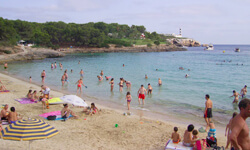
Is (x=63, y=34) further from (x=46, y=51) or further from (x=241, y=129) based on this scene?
(x=241, y=129)

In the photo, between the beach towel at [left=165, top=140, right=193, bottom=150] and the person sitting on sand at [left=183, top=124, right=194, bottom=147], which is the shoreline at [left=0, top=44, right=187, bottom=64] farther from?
the person sitting on sand at [left=183, top=124, right=194, bottom=147]

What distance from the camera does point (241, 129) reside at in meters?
3.74

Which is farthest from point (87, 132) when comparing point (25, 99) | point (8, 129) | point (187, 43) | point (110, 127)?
point (187, 43)

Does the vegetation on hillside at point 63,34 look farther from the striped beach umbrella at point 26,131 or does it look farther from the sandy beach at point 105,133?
the striped beach umbrella at point 26,131

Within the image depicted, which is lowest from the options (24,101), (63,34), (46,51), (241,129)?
(24,101)

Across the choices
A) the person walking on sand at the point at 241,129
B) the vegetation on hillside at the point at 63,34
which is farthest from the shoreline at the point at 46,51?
the person walking on sand at the point at 241,129

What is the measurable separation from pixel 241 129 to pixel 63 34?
84.5 meters

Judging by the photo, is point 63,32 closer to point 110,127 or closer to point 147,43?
point 147,43

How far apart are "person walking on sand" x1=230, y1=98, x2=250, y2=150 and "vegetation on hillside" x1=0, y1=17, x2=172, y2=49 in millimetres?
51069

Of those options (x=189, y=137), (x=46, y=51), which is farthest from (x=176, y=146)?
(x=46, y=51)

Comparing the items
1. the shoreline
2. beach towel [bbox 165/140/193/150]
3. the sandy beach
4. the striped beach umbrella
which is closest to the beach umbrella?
the striped beach umbrella

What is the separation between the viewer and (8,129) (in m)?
6.36

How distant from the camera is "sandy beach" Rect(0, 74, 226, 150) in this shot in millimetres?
6879

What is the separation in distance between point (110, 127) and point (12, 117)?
13.0ft
